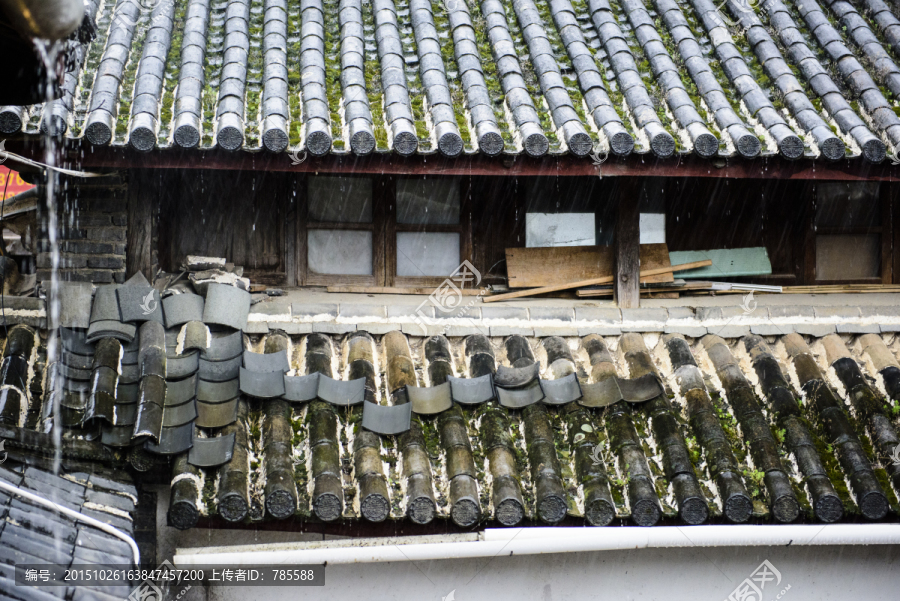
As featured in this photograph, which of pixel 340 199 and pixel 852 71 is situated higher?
pixel 852 71

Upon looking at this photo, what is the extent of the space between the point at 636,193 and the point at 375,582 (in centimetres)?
359

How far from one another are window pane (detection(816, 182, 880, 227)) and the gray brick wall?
602cm

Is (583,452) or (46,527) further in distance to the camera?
(583,452)

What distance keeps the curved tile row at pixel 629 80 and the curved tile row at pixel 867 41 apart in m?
1.87

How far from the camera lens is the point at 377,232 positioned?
6.91 meters

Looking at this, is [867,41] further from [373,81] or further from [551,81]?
[373,81]

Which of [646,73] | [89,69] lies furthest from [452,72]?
[89,69]

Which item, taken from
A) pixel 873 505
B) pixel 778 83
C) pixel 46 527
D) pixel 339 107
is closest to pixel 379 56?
pixel 339 107

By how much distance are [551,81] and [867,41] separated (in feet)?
9.41

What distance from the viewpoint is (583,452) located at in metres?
5.24

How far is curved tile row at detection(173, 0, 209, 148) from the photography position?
521 cm

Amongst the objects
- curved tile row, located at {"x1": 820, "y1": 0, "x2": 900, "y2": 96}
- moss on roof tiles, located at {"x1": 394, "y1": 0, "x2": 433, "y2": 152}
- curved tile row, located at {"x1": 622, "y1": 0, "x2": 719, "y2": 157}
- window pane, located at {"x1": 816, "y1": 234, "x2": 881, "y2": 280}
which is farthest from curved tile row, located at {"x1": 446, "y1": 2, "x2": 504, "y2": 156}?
window pane, located at {"x1": 816, "y1": 234, "x2": 881, "y2": 280}

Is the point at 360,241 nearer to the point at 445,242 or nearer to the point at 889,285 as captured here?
the point at 445,242

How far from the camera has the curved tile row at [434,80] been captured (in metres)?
5.39
